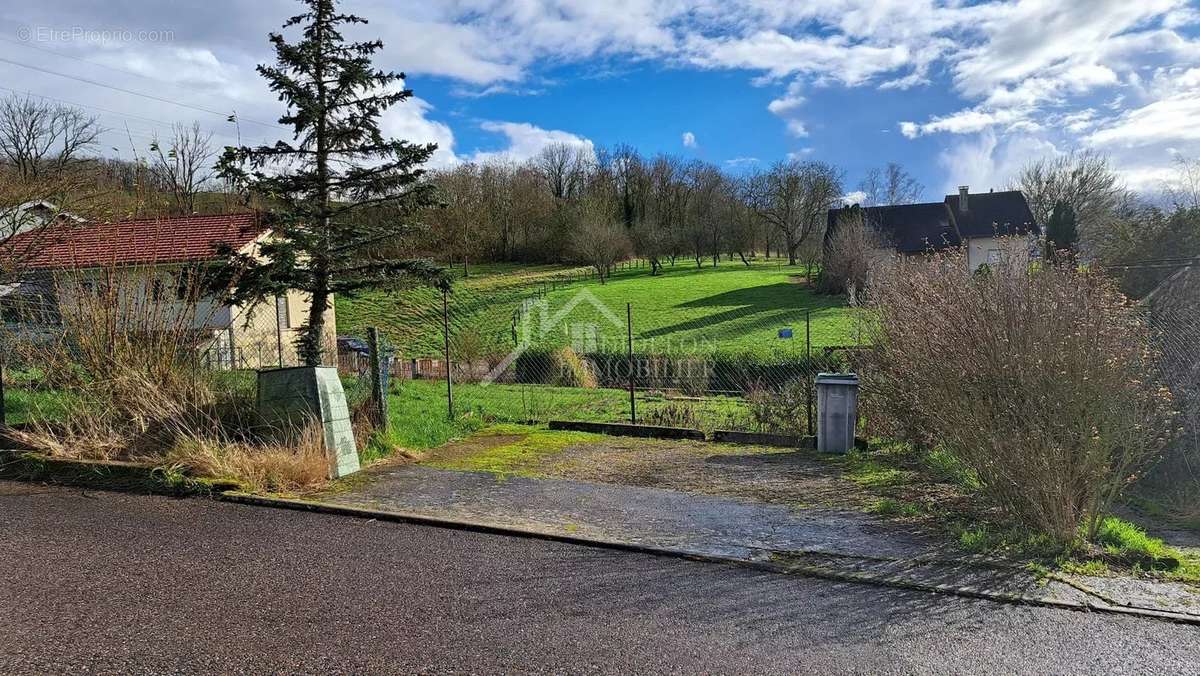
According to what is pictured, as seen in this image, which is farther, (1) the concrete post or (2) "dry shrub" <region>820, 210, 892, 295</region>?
(2) "dry shrub" <region>820, 210, 892, 295</region>

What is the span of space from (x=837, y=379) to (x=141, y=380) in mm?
8286

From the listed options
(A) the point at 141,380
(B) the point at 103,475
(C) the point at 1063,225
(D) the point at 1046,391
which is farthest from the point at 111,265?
(C) the point at 1063,225

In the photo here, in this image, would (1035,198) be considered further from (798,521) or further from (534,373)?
(798,521)

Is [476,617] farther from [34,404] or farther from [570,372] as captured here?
[570,372]

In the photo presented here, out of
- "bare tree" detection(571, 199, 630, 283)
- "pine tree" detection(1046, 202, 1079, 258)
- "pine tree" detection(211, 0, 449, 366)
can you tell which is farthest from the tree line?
"pine tree" detection(211, 0, 449, 366)

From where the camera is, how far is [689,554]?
16.1 feet

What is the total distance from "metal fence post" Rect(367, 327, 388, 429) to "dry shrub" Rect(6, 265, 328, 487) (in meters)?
1.42

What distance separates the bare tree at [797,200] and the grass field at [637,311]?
12034mm

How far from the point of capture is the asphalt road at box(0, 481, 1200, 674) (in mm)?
3355

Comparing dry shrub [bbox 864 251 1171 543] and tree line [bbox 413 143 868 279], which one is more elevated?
tree line [bbox 413 143 868 279]

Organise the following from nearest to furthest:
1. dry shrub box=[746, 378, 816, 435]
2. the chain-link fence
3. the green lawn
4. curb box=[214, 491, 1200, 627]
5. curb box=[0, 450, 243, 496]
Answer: curb box=[214, 491, 1200, 627] < curb box=[0, 450, 243, 496] < the green lawn < dry shrub box=[746, 378, 816, 435] < the chain-link fence

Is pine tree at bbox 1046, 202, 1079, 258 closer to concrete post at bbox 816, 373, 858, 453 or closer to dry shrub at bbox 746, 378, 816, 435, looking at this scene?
dry shrub at bbox 746, 378, 816, 435

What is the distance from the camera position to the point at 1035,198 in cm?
5256

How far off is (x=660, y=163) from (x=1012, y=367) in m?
76.9
